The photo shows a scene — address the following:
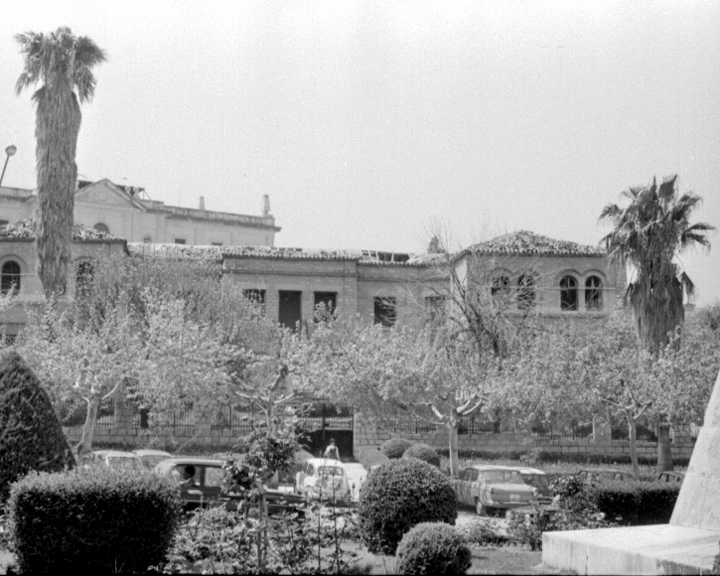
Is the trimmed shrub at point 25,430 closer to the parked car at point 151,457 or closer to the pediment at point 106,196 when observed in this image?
the parked car at point 151,457

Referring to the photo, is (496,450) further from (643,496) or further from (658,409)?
(643,496)

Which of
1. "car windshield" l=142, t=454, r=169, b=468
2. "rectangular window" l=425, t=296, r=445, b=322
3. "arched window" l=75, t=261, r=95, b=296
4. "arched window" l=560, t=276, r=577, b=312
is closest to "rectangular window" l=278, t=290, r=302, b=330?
"rectangular window" l=425, t=296, r=445, b=322

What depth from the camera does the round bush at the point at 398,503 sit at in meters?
12.7

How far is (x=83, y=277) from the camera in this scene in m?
38.6

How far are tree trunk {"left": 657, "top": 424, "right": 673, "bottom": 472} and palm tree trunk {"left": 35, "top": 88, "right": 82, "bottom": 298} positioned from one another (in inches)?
730

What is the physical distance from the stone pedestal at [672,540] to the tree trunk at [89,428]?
13859 millimetres

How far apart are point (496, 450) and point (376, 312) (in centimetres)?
1596

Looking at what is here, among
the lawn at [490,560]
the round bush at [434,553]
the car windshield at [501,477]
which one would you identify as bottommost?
the lawn at [490,560]

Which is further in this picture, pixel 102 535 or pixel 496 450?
pixel 496 450

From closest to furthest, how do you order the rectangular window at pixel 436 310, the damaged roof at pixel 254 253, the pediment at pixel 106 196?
the rectangular window at pixel 436 310 < the damaged roof at pixel 254 253 < the pediment at pixel 106 196

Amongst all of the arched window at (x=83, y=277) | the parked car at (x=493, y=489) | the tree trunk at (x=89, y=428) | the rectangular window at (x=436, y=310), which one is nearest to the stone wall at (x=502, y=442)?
the rectangular window at (x=436, y=310)

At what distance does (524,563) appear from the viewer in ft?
39.0

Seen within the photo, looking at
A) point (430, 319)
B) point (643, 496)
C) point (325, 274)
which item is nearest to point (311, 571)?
point (643, 496)

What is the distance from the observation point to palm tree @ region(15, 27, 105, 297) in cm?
3188
